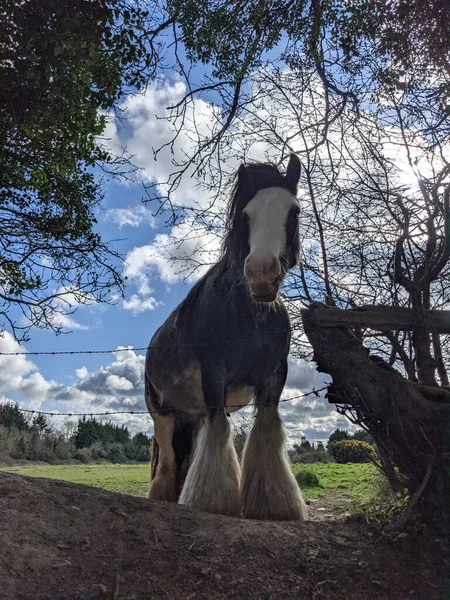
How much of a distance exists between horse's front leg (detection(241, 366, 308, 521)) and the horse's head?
1.18m

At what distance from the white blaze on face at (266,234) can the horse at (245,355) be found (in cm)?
1

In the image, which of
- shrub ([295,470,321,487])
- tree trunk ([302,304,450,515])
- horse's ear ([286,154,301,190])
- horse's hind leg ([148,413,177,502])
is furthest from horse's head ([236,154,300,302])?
shrub ([295,470,321,487])

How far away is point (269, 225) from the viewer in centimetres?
358

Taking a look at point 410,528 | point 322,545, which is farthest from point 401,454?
point 322,545

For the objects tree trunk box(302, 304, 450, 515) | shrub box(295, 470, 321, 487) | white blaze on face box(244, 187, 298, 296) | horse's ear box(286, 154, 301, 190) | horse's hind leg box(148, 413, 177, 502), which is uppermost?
horse's ear box(286, 154, 301, 190)

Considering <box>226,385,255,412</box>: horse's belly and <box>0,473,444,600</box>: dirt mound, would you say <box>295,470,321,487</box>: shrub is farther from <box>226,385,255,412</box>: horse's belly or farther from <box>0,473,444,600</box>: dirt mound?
<box>0,473,444,600</box>: dirt mound

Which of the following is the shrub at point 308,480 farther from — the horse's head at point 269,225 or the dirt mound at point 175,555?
the horse's head at point 269,225

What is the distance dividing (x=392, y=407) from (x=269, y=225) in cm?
160

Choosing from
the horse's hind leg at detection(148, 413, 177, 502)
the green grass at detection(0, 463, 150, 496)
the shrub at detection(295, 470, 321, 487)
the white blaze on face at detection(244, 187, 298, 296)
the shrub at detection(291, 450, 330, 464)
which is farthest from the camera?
the shrub at detection(291, 450, 330, 464)

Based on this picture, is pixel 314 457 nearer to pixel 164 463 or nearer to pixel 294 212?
pixel 164 463

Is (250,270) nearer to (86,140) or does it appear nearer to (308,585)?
(308,585)

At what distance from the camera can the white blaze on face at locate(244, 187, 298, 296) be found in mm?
3225

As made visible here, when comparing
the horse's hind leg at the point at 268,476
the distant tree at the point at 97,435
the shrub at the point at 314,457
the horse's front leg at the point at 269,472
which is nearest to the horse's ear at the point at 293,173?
the horse's front leg at the point at 269,472

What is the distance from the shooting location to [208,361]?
4094mm
